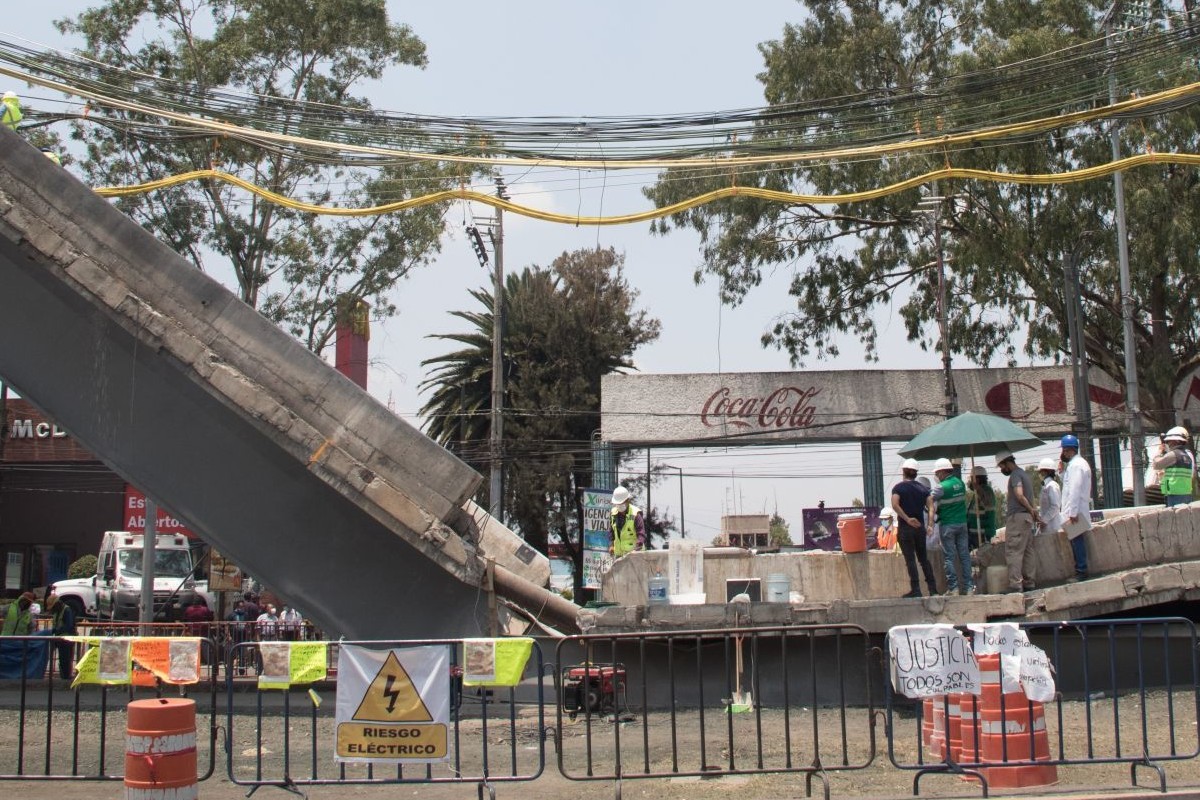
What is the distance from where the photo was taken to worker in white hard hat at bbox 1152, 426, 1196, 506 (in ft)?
40.7

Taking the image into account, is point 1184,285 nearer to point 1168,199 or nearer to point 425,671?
point 1168,199

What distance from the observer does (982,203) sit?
27672mm

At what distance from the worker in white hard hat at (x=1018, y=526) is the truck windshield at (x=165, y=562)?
2294 centimetres

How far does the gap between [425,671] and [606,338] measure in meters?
33.3

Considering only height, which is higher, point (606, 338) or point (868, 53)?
point (868, 53)

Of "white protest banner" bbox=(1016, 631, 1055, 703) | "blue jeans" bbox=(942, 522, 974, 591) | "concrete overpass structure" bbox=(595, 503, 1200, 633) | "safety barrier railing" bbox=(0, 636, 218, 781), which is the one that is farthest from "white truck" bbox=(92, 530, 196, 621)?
"white protest banner" bbox=(1016, 631, 1055, 703)

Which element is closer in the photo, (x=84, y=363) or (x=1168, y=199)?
(x=84, y=363)

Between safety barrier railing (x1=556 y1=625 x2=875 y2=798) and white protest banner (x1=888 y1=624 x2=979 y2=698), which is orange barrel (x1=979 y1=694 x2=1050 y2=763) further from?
safety barrier railing (x1=556 y1=625 x2=875 y2=798)

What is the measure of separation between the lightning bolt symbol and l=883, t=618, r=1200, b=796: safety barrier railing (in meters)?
3.27

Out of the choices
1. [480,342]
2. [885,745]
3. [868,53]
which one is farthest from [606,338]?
[885,745]

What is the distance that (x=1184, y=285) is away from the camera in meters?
27.3

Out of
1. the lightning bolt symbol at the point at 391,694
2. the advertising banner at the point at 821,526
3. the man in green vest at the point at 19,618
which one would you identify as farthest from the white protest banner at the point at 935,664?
the advertising banner at the point at 821,526

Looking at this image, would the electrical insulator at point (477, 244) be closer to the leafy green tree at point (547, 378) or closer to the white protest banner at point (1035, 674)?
the leafy green tree at point (547, 378)

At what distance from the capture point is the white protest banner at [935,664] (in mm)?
7652
